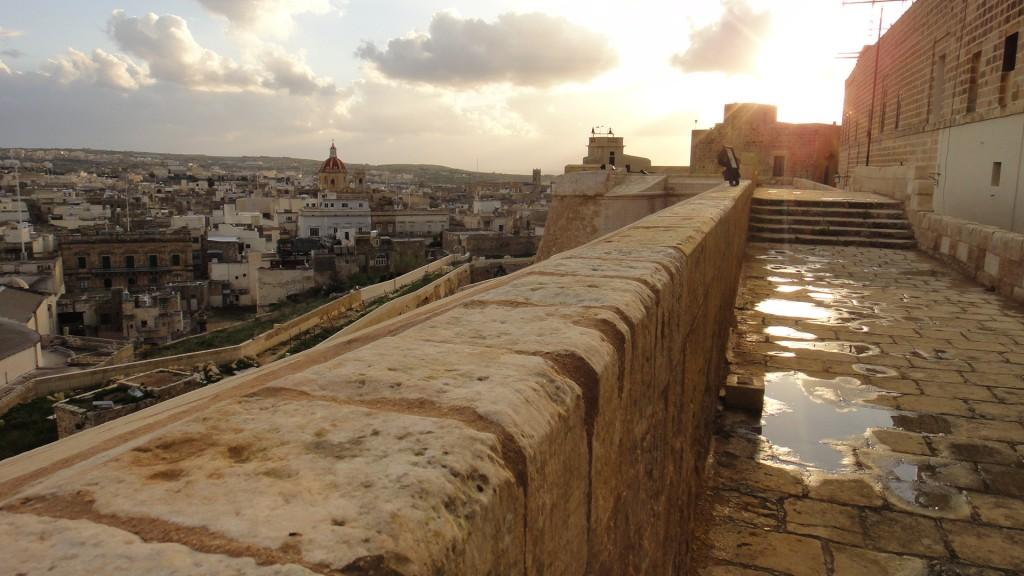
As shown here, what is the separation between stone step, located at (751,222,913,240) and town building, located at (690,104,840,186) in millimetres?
15271

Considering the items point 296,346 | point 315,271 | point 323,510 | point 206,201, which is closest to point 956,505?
point 323,510

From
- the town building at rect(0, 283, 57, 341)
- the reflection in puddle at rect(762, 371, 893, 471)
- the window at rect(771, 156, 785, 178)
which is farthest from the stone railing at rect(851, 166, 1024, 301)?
the town building at rect(0, 283, 57, 341)

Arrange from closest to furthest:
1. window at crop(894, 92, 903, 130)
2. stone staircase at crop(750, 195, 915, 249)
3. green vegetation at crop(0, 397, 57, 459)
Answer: stone staircase at crop(750, 195, 915, 249), window at crop(894, 92, 903, 130), green vegetation at crop(0, 397, 57, 459)

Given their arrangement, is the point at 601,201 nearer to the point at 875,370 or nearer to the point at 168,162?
the point at 875,370

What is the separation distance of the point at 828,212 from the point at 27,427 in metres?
19.0

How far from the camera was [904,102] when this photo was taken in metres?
16.2

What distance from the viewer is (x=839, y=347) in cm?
489

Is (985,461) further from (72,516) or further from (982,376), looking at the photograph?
(72,516)

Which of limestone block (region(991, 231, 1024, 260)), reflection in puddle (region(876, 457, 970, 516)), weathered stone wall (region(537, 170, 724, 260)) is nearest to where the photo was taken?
reflection in puddle (region(876, 457, 970, 516))

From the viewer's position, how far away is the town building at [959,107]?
9344 millimetres

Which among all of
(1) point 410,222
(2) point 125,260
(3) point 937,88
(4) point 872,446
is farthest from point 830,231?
(1) point 410,222

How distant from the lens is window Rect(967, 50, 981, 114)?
1095 centimetres

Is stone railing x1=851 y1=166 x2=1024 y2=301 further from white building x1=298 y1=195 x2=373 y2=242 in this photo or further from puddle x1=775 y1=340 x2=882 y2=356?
white building x1=298 y1=195 x2=373 y2=242

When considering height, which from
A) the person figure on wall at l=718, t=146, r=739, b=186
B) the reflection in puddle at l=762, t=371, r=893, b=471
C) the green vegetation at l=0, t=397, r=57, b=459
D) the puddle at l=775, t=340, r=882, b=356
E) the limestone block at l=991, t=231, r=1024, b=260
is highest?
the person figure on wall at l=718, t=146, r=739, b=186
